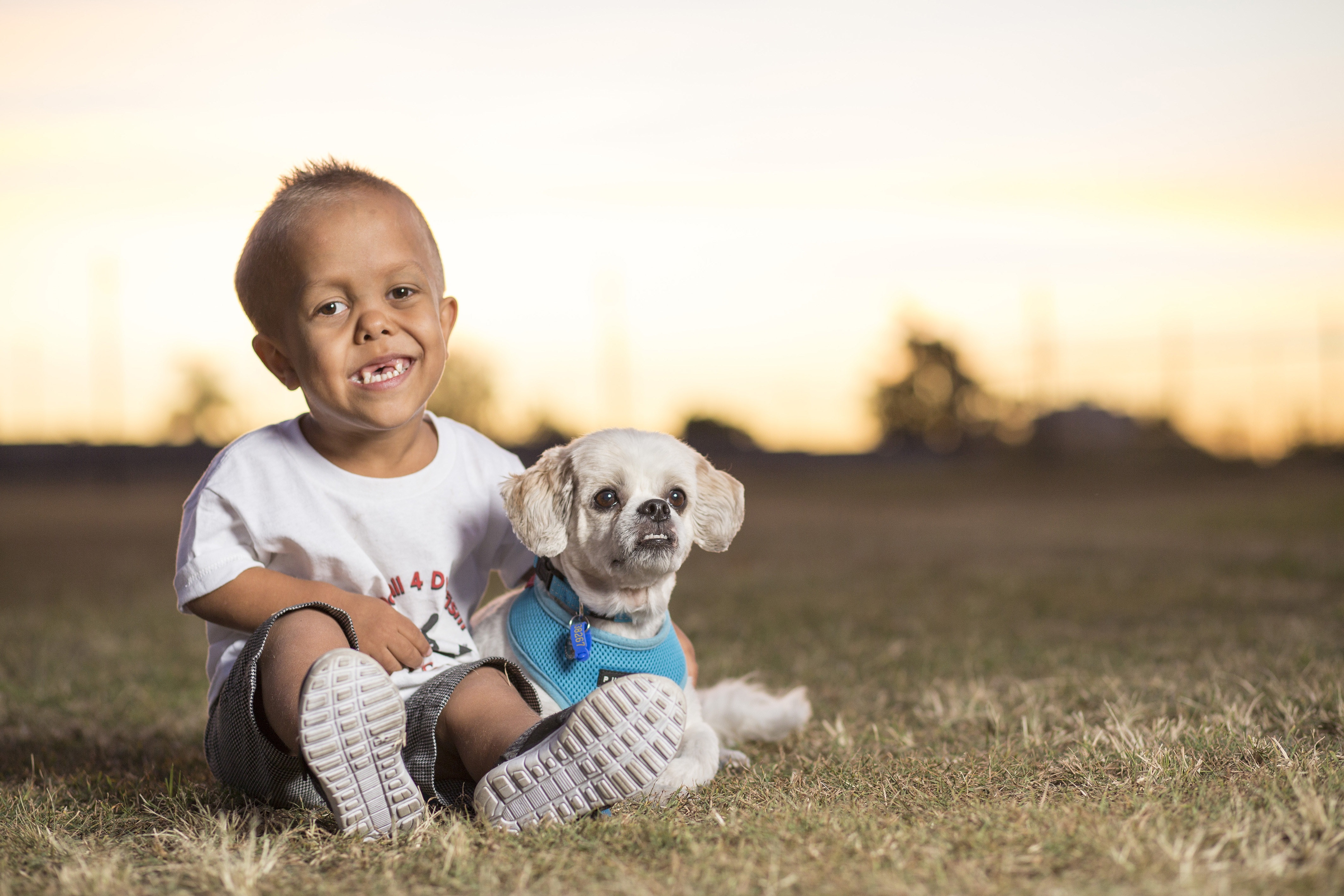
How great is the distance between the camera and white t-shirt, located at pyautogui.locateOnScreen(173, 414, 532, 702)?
8.43 feet

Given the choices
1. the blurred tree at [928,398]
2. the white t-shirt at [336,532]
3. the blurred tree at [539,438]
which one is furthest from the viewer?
the blurred tree at [928,398]

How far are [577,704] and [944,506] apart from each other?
57.0ft

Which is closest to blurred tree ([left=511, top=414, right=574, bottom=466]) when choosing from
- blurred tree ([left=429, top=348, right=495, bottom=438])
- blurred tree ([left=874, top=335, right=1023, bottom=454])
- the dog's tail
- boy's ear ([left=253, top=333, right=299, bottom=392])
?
blurred tree ([left=429, top=348, right=495, bottom=438])

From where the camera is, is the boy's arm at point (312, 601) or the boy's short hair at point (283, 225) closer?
the boy's arm at point (312, 601)

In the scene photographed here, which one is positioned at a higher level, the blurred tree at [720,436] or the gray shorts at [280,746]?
the gray shorts at [280,746]

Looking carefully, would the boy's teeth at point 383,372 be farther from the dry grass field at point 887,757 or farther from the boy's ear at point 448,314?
the dry grass field at point 887,757

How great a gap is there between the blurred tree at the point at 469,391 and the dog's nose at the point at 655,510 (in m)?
40.1

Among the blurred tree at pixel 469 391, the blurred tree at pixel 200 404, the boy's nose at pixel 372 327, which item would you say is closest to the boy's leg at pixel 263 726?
the boy's nose at pixel 372 327

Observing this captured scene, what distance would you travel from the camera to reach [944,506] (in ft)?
61.4

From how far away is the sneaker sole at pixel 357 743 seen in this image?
6.55ft

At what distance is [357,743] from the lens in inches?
80.0

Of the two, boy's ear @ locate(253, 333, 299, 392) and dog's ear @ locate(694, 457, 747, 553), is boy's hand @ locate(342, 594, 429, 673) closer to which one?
boy's ear @ locate(253, 333, 299, 392)

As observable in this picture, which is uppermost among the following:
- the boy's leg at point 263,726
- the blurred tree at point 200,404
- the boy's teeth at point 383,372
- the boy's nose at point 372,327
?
the boy's nose at point 372,327

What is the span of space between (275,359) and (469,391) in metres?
41.9
